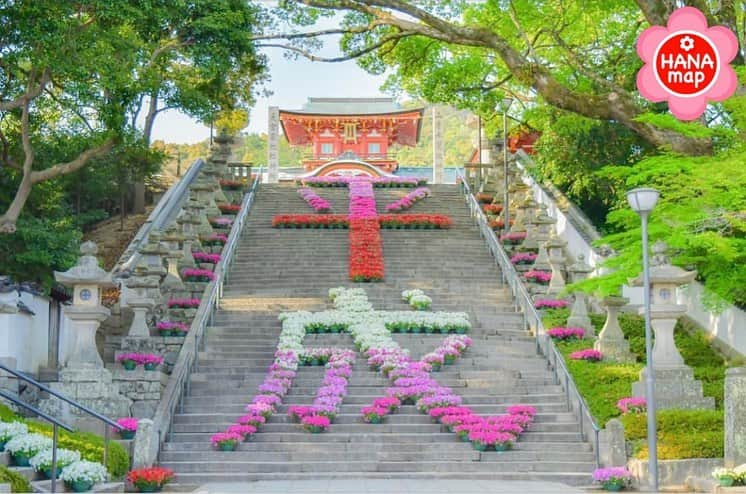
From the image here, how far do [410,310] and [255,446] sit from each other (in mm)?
7363

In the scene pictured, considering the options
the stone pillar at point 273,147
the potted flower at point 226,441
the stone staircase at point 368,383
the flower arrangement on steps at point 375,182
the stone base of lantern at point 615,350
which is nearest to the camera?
the stone staircase at point 368,383

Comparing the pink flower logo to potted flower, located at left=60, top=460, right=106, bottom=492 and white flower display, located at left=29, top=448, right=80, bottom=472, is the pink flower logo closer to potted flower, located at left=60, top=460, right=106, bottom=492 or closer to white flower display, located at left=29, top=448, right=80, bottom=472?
potted flower, located at left=60, top=460, right=106, bottom=492

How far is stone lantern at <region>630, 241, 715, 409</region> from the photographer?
1720 centimetres

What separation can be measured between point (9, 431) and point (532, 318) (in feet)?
41.0

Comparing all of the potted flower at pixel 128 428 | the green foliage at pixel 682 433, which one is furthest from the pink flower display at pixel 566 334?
the potted flower at pixel 128 428

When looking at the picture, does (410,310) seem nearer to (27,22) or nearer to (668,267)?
(668,267)

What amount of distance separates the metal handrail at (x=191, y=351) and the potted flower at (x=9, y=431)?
3.41 meters

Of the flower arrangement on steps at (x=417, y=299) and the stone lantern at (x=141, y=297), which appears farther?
the flower arrangement on steps at (x=417, y=299)

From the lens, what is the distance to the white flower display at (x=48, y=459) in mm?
12414

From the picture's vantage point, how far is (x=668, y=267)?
1802 cm

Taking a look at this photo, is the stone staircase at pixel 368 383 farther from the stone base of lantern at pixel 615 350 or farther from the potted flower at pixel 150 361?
the stone base of lantern at pixel 615 350

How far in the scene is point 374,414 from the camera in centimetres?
1742

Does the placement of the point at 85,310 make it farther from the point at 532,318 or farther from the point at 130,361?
the point at 532,318

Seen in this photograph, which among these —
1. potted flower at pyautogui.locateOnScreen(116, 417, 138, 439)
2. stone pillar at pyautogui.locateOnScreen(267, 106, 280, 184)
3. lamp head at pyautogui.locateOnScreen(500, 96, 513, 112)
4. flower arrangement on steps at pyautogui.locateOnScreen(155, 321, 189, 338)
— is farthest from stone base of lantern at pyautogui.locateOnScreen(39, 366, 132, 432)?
stone pillar at pyautogui.locateOnScreen(267, 106, 280, 184)
